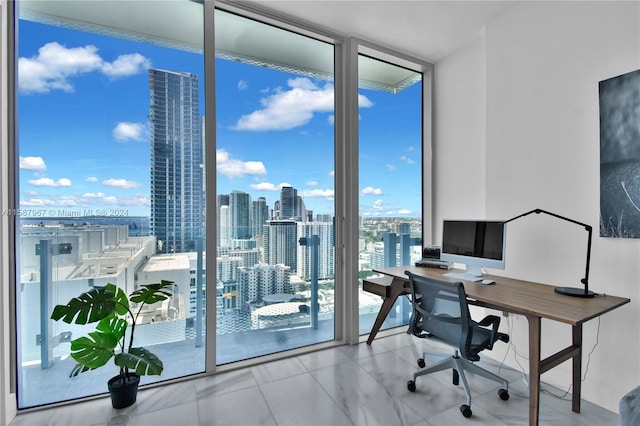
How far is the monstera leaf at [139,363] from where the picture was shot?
1886mm

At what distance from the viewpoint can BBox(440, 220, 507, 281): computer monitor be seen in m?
2.34

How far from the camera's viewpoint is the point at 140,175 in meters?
2.33

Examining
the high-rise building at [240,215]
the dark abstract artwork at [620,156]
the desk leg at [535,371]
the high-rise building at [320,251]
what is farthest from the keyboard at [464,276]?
the high-rise building at [240,215]

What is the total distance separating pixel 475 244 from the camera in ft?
8.21

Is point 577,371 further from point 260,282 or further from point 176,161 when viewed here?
point 176,161

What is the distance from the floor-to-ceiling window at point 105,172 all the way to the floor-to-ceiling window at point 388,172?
1.59 metres

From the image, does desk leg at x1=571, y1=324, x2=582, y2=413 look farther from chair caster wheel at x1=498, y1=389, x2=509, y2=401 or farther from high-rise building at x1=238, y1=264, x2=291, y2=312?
high-rise building at x1=238, y1=264, x2=291, y2=312

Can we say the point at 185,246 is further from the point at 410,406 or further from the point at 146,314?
the point at 410,406

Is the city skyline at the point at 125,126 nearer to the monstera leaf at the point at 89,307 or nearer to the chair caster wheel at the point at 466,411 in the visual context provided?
the monstera leaf at the point at 89,307

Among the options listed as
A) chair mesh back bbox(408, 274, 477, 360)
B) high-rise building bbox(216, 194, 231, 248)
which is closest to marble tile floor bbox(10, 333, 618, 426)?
chair mesh back bbox(408, 274, 477, 360)

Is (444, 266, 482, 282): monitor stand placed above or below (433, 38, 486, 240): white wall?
below

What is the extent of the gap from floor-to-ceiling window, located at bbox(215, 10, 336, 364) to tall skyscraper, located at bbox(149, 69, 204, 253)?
0.59ft

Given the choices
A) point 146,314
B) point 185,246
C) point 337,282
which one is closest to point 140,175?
point 185,246

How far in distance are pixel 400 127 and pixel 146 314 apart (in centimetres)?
296
